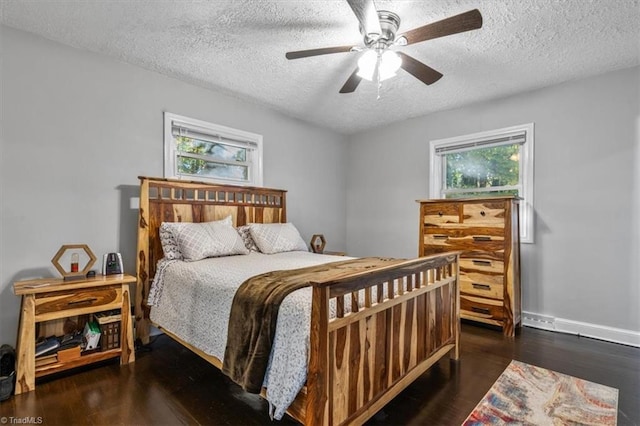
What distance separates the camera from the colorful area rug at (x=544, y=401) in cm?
173

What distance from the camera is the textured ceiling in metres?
2.07

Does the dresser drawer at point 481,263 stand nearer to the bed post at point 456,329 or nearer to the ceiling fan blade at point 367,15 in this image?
the bed post at point 456,329

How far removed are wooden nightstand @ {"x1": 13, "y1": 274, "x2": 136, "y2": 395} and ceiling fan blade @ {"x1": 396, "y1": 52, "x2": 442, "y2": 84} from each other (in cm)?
258

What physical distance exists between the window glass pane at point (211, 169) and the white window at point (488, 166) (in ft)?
8.07

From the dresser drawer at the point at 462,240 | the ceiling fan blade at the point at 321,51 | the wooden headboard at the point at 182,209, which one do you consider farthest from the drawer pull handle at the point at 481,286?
the ceiling fan blade at the point at 321,51

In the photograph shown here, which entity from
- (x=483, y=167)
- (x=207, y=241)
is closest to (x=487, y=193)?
(x=483, y=167)

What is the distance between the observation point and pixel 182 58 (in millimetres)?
2746

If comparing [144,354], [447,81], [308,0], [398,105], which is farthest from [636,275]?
[144,354]

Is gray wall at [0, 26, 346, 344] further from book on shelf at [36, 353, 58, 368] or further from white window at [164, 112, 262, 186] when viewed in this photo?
book on shelf at [36, 353, 58, 368]

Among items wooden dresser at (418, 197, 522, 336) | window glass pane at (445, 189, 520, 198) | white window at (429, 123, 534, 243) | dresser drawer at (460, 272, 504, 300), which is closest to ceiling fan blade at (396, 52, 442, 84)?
wooden dresser at (418, 197, 522, 336)

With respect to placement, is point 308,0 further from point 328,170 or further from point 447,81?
point 328,170

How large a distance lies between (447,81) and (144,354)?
376 centimetres

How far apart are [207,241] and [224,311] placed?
3.23ft

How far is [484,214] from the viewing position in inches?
126
